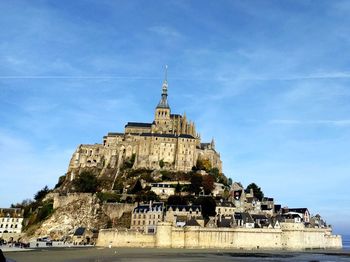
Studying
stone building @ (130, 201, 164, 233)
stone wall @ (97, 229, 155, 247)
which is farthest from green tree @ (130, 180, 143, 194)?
stone wall @ (97, 229, 155, 247)

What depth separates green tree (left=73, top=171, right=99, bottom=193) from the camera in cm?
8694

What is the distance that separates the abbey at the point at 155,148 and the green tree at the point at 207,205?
1811cm

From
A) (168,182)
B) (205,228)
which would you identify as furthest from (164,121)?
(205,228)

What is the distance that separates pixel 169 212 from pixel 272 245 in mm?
17816

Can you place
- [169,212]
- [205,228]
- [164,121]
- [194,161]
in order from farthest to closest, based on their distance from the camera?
[164,121] < [194,161] < [169,212] < [205,228]

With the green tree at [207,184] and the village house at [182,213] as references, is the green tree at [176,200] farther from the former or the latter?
the green tree at [207,184]

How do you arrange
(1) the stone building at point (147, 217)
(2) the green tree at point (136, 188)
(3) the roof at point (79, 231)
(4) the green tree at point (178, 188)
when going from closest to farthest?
(1) the stone building at point (147, 217), (3) the roof at point (79, 231), (4) the green tree at point (178, 188), (2) the green tree at point (136, 188)

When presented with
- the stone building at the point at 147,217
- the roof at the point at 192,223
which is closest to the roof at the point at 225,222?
the roof at the point at 192,223

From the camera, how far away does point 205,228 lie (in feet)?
208

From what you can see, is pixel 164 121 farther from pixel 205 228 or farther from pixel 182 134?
pixel 205 228

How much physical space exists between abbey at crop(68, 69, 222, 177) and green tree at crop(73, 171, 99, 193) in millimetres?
5394

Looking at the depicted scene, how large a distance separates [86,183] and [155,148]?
17686 millimetres

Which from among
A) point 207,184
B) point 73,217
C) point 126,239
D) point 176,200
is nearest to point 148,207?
point 176,200

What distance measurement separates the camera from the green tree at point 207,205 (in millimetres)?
72312
